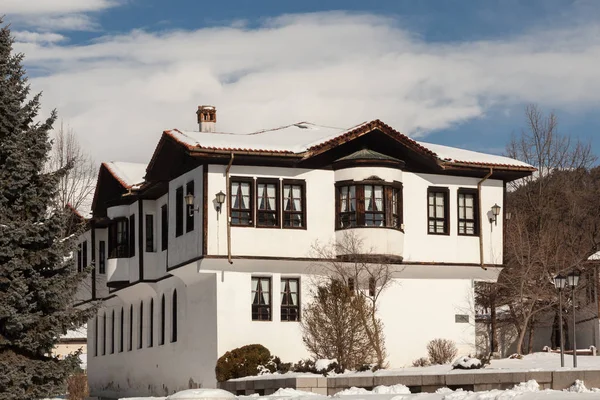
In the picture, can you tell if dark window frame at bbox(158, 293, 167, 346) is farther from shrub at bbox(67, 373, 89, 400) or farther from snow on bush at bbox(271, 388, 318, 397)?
snow on bush at bbox(271, 388, 318, 397)

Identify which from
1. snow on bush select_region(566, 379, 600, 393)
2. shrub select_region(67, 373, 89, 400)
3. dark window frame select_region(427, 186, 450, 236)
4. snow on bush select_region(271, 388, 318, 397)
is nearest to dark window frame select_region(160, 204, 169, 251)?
shrub select_region(67, 373, 89, 400)

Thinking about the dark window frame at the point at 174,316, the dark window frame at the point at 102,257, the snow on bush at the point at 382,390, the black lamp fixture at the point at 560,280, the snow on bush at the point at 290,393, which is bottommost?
the snow on bush at the point at 290,393

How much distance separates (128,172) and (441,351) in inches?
603

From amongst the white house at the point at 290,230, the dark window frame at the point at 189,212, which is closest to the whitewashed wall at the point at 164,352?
the white house at the point at 290,230

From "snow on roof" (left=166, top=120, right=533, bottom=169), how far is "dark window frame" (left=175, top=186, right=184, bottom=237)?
1.94 m

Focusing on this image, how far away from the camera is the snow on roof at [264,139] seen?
115ft

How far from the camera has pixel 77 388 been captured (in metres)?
45.0

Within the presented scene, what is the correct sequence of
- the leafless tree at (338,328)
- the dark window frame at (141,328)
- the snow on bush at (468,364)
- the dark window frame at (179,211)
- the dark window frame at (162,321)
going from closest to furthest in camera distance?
the snow on bush at (468,364), the leafless tree at (338,328), the dark window frame at (179,211), the dark window frame at (162,321), the dark window frame at (141,328)

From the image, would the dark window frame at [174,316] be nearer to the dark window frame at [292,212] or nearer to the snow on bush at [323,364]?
the dark window frame at [292,212]

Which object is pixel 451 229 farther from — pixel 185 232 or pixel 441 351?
pixel 185 232

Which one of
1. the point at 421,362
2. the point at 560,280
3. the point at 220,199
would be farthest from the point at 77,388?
the point at 560,280

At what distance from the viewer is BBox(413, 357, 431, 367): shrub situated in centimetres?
3678

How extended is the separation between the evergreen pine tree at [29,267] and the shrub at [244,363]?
22.2 feet

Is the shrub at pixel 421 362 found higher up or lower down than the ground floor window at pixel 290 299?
lower down
